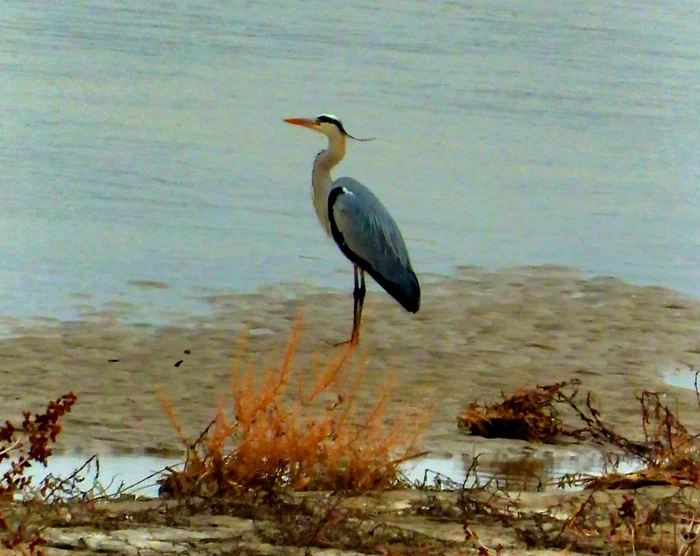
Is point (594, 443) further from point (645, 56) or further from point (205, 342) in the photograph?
point (645, 56)

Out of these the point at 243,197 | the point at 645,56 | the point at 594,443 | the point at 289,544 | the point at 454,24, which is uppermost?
the point at 454,24

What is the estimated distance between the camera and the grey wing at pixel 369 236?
9.79 m

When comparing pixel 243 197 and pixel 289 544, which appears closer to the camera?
pixel 289 544

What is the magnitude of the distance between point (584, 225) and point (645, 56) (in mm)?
14512

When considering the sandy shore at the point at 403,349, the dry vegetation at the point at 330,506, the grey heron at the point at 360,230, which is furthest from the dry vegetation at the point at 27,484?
the grey heron at the point at 360,230

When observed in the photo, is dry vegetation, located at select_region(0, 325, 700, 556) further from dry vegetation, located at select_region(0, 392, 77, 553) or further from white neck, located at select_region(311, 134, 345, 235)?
white neck, located at select_region(311, 134, 345, 235)

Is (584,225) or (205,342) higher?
(584,225)

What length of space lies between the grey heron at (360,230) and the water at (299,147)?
0.87m

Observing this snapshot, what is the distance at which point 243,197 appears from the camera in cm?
1400

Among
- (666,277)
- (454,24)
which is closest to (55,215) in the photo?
(666,277)

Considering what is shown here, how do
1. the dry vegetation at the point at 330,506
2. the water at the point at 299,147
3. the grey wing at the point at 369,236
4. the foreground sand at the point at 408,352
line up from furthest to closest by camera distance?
the water at the point at 299,147 < the grey wing at the point at 369,236 < the foreground sand at the point at 408,352 < the dry vegetation at the point at 330,506

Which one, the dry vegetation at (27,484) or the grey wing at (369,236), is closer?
the dry vegetation at (27,484)

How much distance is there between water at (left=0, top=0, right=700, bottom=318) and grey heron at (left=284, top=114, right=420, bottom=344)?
87 cm

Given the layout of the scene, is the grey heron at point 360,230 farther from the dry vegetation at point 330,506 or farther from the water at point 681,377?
the dry vegetation at point 330,506
